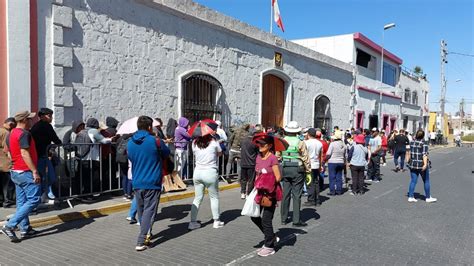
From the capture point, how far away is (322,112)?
1994 centimetres

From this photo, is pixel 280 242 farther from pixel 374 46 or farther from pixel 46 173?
pixel 374 46

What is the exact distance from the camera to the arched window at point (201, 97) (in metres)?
11.7

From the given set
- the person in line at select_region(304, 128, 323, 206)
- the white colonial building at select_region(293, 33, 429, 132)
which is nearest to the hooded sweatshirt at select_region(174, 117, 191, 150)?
the person in line at select_region(304, 128, 323, 206)

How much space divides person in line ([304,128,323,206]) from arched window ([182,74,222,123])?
184 inches

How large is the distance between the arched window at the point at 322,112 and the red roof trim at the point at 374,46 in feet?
18.6

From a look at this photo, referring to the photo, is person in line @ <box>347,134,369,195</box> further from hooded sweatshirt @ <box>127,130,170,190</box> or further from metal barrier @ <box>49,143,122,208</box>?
hooded sweatshirt @ <box>127,130,170,190</box>

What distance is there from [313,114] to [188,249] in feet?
47.2

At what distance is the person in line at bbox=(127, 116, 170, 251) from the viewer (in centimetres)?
497

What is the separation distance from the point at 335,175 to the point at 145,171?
18.3ft

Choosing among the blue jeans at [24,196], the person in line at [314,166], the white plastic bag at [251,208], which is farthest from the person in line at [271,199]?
the person in line at [314,166]

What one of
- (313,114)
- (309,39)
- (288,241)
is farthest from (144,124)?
(309,39)

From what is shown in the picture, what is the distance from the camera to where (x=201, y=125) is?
18.8 feet

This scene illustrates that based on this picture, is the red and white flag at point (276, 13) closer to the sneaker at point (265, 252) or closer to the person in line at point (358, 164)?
the person in line at point (358, 164)

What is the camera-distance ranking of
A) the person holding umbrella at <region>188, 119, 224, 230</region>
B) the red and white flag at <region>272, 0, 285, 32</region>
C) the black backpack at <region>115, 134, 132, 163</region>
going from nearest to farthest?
1. the person holding umbrella at <region>188, 119, 224, 230</region>
2. the black backpack at <region>115, 134, 132, 163</region>
3. the red and white flag at <region>272, 0, 285, 32</region>
